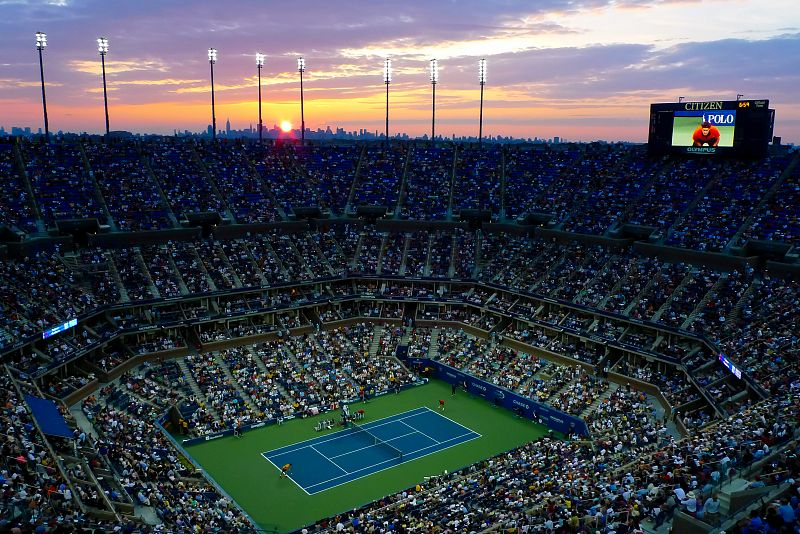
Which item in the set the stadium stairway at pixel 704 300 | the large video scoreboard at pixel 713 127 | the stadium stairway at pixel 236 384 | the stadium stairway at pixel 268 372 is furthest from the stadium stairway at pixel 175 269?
the large video scoreboard at pixel 713 127

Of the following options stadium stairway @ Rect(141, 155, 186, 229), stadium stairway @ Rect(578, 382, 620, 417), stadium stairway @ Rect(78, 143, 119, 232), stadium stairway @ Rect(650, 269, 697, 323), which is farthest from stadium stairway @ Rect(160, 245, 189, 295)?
stadium stairway @ Rect(650, 269, 697, 323)

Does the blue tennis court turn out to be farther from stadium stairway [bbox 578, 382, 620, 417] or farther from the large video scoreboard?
the large video scoreboard

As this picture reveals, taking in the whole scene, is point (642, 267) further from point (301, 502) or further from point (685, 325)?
point (301, 502)

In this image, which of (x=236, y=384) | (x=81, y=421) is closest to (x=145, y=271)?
(x=236, y=384)

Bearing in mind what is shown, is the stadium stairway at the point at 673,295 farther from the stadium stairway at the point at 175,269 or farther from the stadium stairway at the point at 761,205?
the stadium stairway at the point at 175,269

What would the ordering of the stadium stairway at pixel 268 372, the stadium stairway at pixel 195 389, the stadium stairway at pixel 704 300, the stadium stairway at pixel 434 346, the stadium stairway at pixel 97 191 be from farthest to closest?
the stadium stairway at pixel 97 191
the stadium stairway at pixel 434 346
the stadium stairway at pixel 268 372
the stadium stairway at pixel 704 300
the stadium stairway at pixel 195 389

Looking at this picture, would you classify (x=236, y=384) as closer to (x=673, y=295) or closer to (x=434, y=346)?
(x=434, y=346)

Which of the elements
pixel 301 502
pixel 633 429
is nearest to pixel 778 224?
pixel 633 429
